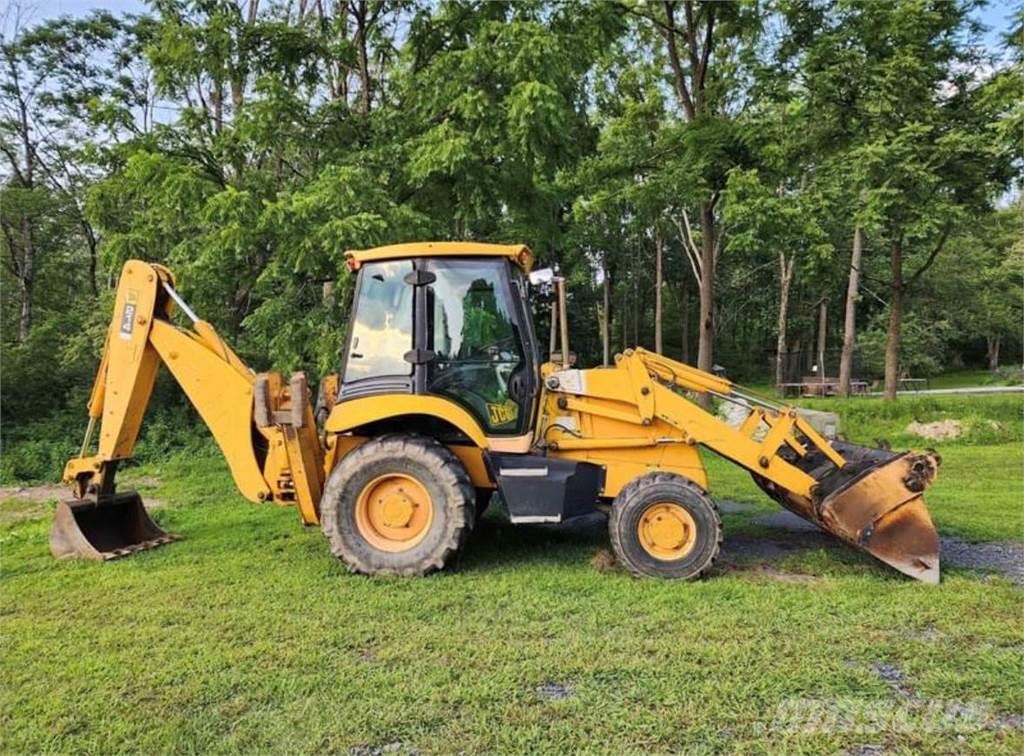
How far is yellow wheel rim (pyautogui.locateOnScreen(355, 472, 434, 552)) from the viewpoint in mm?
5160

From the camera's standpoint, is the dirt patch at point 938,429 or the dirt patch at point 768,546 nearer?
the dirt patch at point 768,546

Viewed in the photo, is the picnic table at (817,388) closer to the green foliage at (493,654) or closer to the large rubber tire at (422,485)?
the green foliage at (493,654)

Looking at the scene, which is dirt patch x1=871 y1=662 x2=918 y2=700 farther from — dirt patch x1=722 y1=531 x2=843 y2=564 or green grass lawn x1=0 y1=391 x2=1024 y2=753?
dirt patch x1=722 y1=531 x2=843 y2=564

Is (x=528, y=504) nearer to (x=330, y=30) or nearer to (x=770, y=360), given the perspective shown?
(x=330, y=30)

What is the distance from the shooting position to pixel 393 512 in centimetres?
517

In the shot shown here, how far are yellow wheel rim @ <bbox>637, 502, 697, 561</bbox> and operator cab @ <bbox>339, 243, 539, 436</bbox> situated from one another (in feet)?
3.56

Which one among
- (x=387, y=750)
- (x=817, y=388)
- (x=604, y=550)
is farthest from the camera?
(x=817, y=388)

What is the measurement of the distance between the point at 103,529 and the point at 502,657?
404cm

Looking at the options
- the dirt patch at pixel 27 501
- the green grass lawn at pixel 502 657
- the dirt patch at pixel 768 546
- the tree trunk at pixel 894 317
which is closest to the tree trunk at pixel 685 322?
the tree trunk at pixel 894 317

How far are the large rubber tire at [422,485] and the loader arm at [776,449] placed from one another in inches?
32.7

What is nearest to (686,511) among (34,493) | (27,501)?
(27,501)

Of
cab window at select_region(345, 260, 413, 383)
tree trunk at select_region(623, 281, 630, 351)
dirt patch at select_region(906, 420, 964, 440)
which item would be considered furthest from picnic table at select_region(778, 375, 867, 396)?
cab window at select_region(345, 260, 413, 383)

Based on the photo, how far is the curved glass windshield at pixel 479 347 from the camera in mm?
5262

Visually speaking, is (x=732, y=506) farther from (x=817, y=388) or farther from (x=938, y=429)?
(x=817, y=388)
